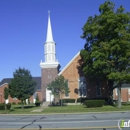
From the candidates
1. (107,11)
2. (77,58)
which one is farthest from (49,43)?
(107,11)

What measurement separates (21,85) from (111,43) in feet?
47.2

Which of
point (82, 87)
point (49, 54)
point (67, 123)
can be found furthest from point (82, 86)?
point (67, 123)

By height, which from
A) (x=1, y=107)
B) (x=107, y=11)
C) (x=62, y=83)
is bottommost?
(x=1, y=107)

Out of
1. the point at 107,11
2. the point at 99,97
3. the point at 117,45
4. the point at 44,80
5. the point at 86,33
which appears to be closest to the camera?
the point at 117,45

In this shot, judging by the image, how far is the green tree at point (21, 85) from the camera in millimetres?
35906

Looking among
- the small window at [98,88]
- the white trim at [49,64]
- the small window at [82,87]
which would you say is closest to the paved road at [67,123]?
the small window at [98,88]

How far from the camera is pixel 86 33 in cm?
3556

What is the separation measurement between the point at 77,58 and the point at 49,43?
6.57 m

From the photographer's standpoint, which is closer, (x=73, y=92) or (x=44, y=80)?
(x=73, y=92)

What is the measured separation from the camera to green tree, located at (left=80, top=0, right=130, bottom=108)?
3028cm

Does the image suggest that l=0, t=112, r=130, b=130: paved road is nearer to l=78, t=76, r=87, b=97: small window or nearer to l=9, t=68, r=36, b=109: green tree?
l=9, t=68, r=36, b=109: green tree

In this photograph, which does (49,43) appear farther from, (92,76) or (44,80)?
(92,76)

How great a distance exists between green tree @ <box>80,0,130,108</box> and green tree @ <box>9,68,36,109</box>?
32.6 feet

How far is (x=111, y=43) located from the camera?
3077cm
